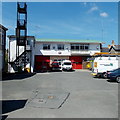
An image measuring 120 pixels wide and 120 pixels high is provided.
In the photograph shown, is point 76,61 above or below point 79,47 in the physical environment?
below

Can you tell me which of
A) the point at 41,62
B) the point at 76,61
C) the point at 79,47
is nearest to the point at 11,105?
the point at 41,62

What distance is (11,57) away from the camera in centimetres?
2983

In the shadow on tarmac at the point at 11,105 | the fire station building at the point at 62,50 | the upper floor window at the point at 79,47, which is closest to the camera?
the shadow on tarmac at the point at 11,105

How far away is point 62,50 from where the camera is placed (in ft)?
111

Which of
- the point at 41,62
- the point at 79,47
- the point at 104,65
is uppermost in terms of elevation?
the point at 79,47

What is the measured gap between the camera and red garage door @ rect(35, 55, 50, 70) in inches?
1305

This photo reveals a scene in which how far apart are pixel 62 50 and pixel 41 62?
17.5 feet

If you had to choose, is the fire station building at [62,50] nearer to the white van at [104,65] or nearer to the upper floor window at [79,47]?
the upper floor window at [79,47]

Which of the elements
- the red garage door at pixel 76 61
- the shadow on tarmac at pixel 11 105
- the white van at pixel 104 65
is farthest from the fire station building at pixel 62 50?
the shadow on tarmac at pixel 11 105

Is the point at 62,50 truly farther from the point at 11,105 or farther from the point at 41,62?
the point at 11,105

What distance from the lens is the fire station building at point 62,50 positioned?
3341cm

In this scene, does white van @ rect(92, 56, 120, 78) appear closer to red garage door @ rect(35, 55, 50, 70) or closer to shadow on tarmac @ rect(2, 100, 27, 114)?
shadow on tarmac @ rect(2, 100, 27, 114)

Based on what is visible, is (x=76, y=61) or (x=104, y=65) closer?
(x=104, y=65)

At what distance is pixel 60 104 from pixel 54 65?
72.3ft
